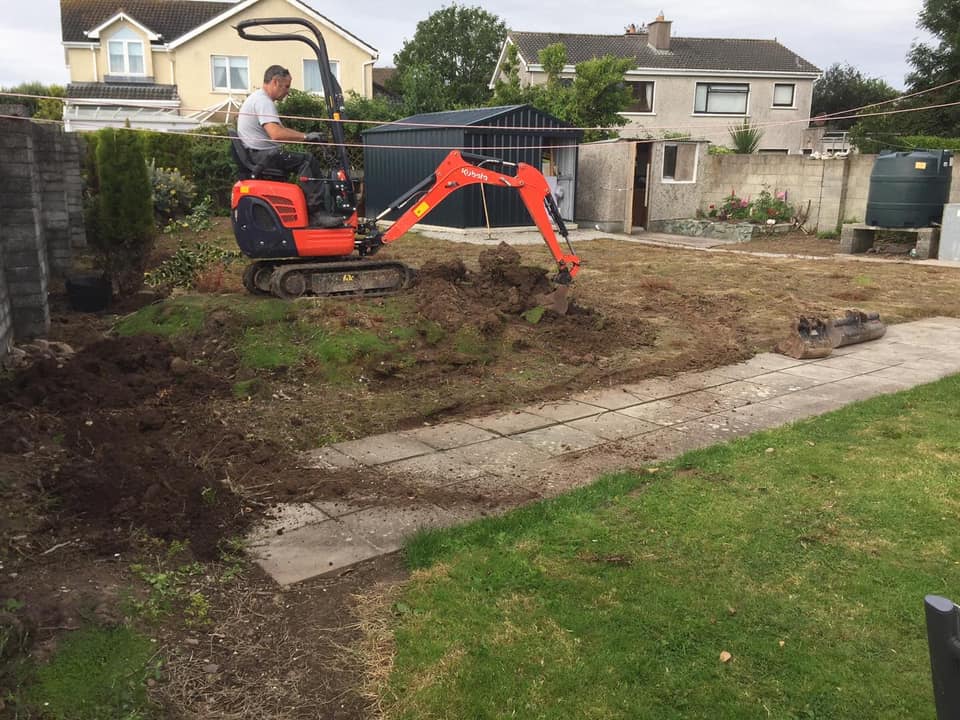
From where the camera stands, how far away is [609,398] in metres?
7.17

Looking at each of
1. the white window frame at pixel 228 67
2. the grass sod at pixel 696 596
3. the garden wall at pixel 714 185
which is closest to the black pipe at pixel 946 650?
the grass sod at pixel 696 596

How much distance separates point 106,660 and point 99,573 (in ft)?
2.52

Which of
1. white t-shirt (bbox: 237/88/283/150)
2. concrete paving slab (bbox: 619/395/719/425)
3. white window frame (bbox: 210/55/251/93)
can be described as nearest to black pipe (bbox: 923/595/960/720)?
concrete paving slab (bbox: 619/395/719/425)

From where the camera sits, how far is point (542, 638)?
347 cm

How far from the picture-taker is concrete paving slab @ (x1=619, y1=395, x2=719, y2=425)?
659 cm

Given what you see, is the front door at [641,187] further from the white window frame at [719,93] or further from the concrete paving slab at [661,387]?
the white window frame at [719,93]

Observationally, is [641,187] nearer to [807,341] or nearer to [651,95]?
[807,341]

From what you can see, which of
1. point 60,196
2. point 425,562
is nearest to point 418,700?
point 425,562

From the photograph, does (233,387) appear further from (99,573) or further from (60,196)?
(60,196)

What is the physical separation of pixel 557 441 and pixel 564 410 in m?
0.80

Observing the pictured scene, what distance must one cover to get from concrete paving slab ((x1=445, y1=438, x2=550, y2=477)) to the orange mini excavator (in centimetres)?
375

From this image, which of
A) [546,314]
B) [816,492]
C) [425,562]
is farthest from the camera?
[546,314]

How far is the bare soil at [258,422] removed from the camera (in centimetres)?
345

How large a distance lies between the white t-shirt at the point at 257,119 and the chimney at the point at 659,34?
35130mm
